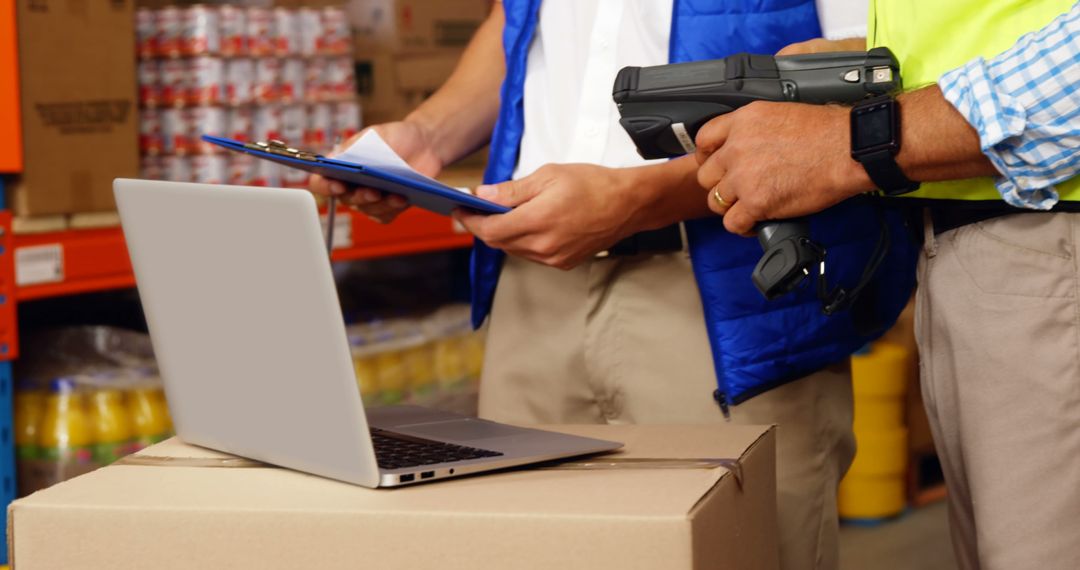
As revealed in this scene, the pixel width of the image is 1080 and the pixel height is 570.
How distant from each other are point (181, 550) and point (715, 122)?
0.62m

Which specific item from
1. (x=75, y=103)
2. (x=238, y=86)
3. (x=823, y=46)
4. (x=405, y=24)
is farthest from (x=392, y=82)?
(x=823, y=46)

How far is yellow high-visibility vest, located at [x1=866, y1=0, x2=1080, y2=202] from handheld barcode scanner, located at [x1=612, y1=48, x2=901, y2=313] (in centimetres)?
3

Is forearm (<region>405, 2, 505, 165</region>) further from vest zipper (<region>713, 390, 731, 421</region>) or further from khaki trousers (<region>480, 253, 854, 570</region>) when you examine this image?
vest zipper (<region>713, 390, 731, 421</region>)

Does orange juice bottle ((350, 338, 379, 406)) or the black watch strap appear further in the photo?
orange juice bottle ((350, 338, 379, 406))

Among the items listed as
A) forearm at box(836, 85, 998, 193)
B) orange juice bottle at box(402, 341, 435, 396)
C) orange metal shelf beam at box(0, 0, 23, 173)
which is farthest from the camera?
orange juice bottle at box(402, 341, 435, 396)

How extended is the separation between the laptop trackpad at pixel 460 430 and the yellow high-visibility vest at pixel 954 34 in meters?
Answer: 0.46

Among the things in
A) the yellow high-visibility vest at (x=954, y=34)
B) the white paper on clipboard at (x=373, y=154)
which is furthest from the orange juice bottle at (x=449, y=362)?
the yellow high-visibility vest at (x=954, y=34)

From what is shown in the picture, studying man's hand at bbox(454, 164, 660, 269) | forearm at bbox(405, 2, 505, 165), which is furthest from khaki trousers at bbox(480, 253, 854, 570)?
forearm at bbox(405, 2, 505, 165)

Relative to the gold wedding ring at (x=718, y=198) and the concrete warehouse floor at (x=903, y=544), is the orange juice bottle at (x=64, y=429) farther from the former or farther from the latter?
the concrete warehouse floor at (x=903, y=544)

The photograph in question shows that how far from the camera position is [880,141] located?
1.14m

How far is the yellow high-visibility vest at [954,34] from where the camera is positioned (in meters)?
1.12

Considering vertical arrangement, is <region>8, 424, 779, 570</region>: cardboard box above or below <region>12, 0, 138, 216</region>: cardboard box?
below

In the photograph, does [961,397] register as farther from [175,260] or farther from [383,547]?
[175,260]

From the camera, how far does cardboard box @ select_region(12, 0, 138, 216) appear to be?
2338 mm
